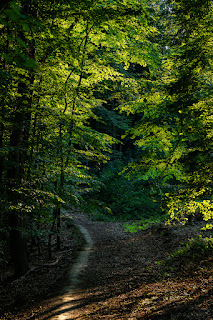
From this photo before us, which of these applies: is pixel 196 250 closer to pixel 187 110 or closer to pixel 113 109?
pixel 187 110

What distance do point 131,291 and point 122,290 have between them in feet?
0.94

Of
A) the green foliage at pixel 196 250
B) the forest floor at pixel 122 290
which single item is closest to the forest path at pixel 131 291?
the forest floor at pixel 122 290

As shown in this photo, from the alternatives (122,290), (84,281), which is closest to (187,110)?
(122,290)

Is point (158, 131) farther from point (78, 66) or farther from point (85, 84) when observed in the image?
point (85, 84)

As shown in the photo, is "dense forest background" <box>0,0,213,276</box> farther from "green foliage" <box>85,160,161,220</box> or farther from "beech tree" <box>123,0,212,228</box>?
"green foliage" <box>85,160,161,220</box>

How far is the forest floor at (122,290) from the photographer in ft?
15.0

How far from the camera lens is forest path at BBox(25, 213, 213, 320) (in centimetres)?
445

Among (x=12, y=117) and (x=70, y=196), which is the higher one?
(x=12, y=117)

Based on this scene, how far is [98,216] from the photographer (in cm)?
2286

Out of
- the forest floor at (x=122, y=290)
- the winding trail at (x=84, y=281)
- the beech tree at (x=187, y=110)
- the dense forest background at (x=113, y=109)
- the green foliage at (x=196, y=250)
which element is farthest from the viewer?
the green foliage at (x=196, y=250)

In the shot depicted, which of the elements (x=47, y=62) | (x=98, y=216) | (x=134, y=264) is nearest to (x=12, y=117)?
(x=47, y=62)

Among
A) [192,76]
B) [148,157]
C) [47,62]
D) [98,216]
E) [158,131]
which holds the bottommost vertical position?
[98,216]

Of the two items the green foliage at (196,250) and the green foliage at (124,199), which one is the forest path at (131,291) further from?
the green foliage at (124,199)

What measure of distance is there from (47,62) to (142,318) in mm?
8295
